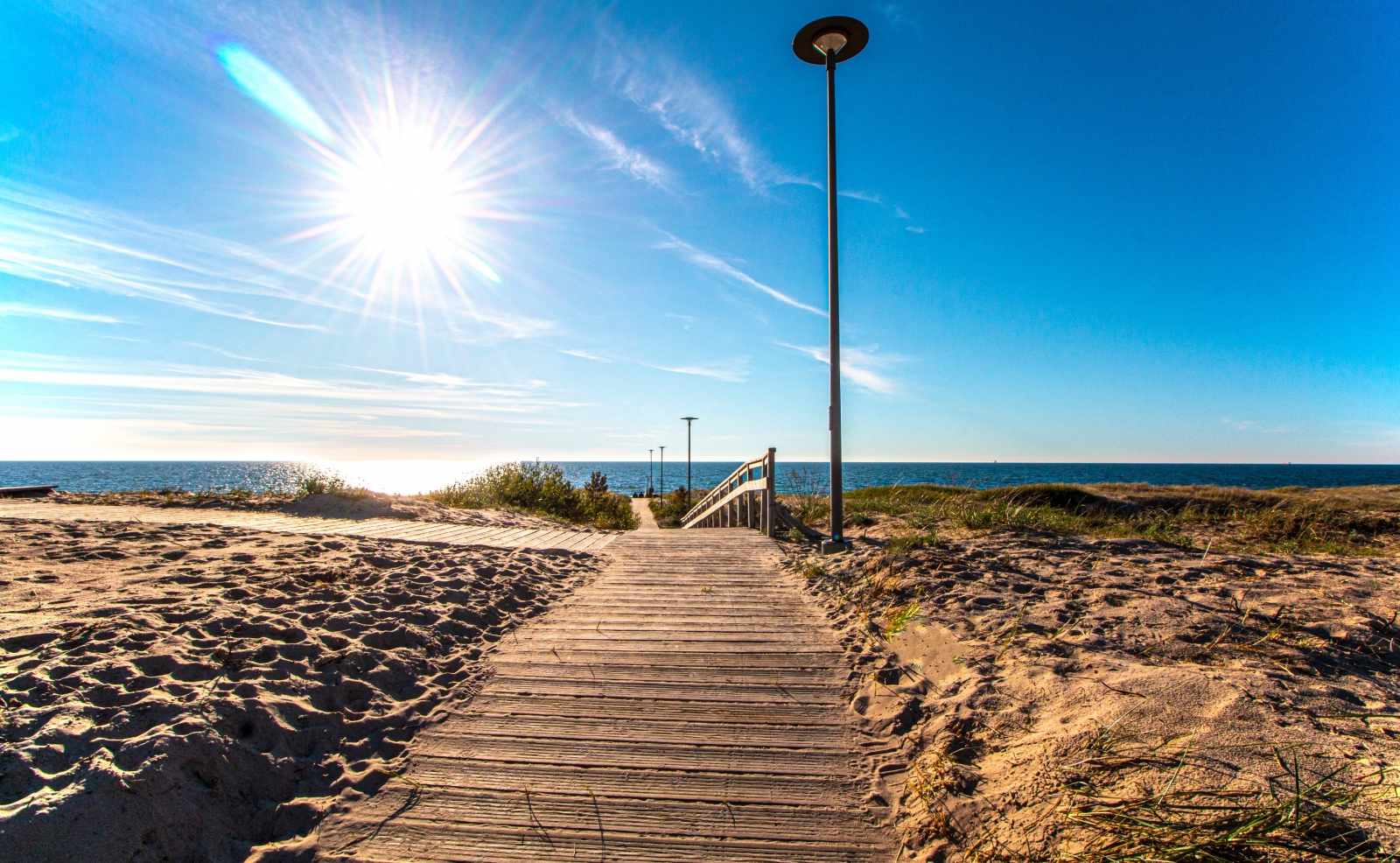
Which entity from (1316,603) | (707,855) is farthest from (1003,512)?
(707,855)

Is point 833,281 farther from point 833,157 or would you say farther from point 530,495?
point 530,495

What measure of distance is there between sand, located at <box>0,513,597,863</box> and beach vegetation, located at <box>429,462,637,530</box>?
28.3ft

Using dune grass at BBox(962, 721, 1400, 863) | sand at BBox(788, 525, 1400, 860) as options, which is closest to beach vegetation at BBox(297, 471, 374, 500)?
sand at BBox(788, 525, 1400, 860)

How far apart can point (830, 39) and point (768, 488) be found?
580 centimetres

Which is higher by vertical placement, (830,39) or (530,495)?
(830,39)

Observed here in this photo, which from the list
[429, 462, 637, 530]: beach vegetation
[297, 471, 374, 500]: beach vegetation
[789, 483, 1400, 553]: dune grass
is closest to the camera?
[789, 483, 1400, 553]: dune grass

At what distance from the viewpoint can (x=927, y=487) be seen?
1722 cm

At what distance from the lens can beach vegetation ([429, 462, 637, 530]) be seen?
47.4 feet

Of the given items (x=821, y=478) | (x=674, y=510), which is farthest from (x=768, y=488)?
(x=674, y=510)

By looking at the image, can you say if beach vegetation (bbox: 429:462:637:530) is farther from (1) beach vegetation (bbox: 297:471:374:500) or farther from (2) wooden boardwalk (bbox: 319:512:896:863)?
(2) wooden boardwalk (bbox: 319:512:896:863)

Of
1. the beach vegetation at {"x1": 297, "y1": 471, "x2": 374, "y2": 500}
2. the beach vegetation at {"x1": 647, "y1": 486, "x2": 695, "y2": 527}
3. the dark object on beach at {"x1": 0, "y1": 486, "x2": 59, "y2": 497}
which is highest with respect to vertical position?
the beach vegetation at {"x1": 297, "y1": 471, "x2": 374, "y2": 500}

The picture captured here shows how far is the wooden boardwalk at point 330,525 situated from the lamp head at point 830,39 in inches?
271

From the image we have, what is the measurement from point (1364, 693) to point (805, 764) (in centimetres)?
242

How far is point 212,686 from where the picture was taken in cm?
291
